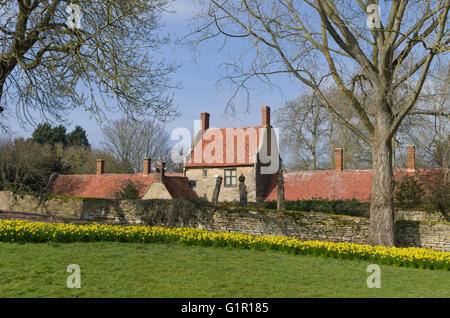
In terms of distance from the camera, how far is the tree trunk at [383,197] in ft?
44.1

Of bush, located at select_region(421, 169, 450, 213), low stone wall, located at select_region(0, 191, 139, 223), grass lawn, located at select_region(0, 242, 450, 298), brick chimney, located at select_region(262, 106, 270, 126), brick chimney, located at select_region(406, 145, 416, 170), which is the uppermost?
brick chimney, located at select_region(262, 106, 270, 126)

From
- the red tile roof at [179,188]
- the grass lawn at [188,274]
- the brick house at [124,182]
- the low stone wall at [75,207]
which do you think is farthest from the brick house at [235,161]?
the grass lawn at [188,274]

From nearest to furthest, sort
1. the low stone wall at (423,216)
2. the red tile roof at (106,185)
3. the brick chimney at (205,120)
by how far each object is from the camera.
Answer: the low stone wall at (423,216), the red tile roof at (106,185), the brick chimney at (205,120)

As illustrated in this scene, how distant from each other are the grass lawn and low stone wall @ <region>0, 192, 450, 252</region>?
610cm

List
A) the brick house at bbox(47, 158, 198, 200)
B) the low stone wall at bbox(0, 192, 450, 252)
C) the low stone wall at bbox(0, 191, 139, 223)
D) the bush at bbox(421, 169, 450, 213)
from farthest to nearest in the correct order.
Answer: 1. the brick house at bbox(47, 158, 198, 200)
2. the bush at bbox(421, 169, 450, 213)
3. the low stone wall at bbox(0, 191, 139, 223)
4. the low stone wall at bbox(0, 192, 450, 252)

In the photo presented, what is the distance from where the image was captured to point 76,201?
21641 mm

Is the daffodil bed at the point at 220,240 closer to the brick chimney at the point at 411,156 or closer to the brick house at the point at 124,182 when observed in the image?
the brick chimney at the point at 411,156

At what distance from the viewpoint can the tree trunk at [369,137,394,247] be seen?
44.1 ft

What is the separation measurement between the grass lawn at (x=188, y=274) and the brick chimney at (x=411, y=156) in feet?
72.3

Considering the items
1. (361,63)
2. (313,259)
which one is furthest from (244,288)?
(361,63)

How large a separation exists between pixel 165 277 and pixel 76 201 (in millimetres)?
16245

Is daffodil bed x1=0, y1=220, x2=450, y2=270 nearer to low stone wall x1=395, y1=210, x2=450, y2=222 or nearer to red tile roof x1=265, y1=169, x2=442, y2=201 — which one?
low stone wall x1=395, y1=210, x2=450, y2=222

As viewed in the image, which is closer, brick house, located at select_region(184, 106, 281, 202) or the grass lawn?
the grass lawn

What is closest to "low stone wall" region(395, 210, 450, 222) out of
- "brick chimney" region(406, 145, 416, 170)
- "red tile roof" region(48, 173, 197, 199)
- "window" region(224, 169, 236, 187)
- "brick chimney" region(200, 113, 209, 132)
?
"brick chimney" region(406, 145, 416, 170)
